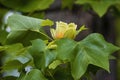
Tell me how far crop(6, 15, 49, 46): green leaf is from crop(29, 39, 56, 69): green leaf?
58mm

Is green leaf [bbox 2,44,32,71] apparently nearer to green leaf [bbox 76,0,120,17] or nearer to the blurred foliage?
the blurred foliage

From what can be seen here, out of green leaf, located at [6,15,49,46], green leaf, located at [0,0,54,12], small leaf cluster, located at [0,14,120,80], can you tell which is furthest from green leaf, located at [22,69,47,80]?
green leaf, located at [0,0,54,12]

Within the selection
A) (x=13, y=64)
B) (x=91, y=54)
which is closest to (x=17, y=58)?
(x=13, y=64)

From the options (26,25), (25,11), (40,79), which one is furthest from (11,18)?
(25,11)

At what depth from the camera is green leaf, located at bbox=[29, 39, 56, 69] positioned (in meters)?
0.55

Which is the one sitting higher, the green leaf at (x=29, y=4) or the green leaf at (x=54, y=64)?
the green leaf at (x=54, y=64)

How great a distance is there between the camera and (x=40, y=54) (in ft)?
1.88

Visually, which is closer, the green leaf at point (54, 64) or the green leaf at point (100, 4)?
the green leaf at point (54, 64)

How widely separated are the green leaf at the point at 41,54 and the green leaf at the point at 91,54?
0.14 ft

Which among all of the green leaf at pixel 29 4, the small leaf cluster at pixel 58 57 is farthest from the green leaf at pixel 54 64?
the green leaf at pixel 29 4

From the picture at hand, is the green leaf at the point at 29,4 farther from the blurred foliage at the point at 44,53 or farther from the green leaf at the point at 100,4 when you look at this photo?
the blurred foliage at the point at 44,53

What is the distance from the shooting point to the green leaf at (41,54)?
1.82 feet

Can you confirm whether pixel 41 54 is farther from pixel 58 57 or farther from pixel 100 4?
pixel 100 4

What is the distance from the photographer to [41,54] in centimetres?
57
